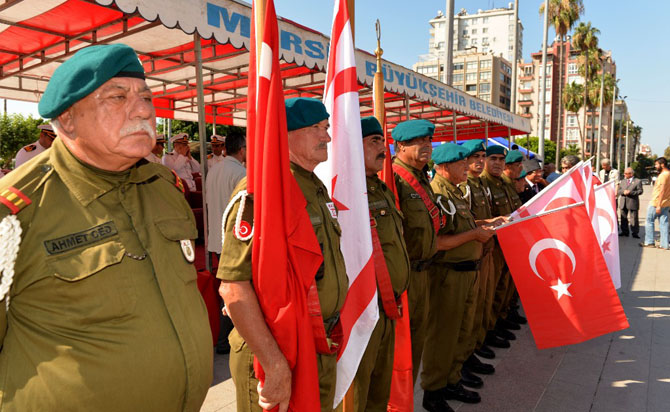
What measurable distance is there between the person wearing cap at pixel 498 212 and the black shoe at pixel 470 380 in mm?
1065

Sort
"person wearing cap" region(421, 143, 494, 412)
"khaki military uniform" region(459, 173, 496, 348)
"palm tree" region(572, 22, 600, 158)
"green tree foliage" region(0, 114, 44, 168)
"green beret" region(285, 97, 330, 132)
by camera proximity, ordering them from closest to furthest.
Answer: "green beret" region(285, 97, 330, 132) → "person wearing cap" region(421, 143, 494, 412) → "khaki military uniform" region(459, 173, 496, 348) → "green tree foliage" region(0, 114, 44, 168) → "palm tree" region(572, 22, 600, 158)

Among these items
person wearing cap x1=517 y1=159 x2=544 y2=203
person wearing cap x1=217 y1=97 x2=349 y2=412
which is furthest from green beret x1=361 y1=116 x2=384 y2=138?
person wearing cap x1=517 y1=159 x2=544 y2=203

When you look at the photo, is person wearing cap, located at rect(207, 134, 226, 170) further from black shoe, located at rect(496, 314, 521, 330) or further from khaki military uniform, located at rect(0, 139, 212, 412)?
khaki military uniform, located at rect(0, 139, 212, 412)

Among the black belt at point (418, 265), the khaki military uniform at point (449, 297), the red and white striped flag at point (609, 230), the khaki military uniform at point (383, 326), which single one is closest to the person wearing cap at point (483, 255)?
the khaki military uniform at point (449, 297)

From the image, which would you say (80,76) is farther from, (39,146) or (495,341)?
(495,341)

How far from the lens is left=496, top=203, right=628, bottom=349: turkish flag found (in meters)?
3.65

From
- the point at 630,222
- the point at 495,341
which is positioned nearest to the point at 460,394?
the point at 495,341

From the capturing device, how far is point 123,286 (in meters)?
1.28

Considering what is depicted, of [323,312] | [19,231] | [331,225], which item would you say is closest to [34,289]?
[19,231]

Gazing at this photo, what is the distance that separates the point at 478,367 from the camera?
4223 mm

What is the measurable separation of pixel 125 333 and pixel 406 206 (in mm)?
2249

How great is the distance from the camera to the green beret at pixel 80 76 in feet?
4.13

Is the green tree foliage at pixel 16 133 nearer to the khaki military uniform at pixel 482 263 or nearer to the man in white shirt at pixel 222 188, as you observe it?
the man in white shirt at pixel 222 188

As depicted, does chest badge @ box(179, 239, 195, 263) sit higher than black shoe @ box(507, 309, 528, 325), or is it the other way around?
chest badge @ box(179, 239, 195, 263)
